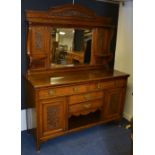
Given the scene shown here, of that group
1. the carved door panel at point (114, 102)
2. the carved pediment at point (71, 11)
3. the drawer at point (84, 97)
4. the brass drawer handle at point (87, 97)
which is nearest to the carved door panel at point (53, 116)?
the drawer at point (84, 97)

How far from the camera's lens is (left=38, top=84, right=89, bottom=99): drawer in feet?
7.09

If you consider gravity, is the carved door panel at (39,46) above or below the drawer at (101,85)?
above

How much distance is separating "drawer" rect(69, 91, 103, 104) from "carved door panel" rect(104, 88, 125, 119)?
147 mm

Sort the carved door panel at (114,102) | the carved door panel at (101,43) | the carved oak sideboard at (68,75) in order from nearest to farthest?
the carved oak sideboard at (68,75) → the carved door panel at (114,102) → the carved door panel at (101,43)

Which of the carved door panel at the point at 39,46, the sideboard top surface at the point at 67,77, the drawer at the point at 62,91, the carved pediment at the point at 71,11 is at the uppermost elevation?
the carved pediment at the point at 71,11

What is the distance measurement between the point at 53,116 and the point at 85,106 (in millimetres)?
496

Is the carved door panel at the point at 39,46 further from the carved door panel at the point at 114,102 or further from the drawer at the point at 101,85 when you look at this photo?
the carved door panel at the point at 114,102

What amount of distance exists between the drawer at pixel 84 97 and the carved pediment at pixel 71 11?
3.72ft

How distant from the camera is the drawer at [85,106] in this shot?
2.46 m

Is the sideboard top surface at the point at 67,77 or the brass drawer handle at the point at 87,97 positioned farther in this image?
the brass drawer handle at the point at 87,97

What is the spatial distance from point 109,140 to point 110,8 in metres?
2.07

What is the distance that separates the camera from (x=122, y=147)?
8.20 feet
